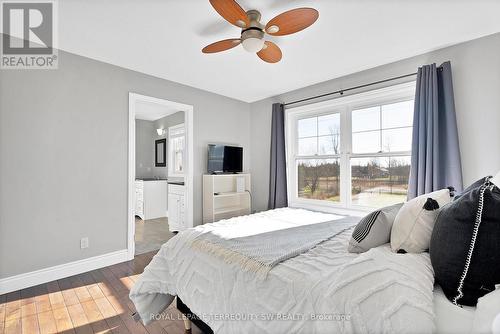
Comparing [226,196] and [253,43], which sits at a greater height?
[253,43]

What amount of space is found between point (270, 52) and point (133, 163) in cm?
224

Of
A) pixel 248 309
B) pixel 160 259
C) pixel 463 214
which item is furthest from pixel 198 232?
pixel 463 214

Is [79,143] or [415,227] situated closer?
[415,227]

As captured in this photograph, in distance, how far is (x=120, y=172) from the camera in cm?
307

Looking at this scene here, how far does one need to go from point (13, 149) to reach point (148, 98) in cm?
156

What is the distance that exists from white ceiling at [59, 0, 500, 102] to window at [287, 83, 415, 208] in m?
0.54

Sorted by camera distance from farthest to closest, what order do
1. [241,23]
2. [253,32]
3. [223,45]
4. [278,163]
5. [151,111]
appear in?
[151,111] < [278,163] < [223,45] < [253,32] < [241,23]

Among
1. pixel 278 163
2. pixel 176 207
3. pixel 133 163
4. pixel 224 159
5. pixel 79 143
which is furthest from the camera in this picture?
pixel 176 207

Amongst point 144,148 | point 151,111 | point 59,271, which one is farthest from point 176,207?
point 144,148

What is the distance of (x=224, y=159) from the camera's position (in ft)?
13.6

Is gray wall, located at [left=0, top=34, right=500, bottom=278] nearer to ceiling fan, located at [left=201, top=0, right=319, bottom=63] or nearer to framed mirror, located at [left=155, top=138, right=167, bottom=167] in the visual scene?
ceiling fan, located at [left=201, top=0, right=319, bottom=63]

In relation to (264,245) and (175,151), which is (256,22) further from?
(175,151)

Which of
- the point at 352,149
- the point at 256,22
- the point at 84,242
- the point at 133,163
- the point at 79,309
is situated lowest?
the point at 79,309

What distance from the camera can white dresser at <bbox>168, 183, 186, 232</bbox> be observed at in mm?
4254
